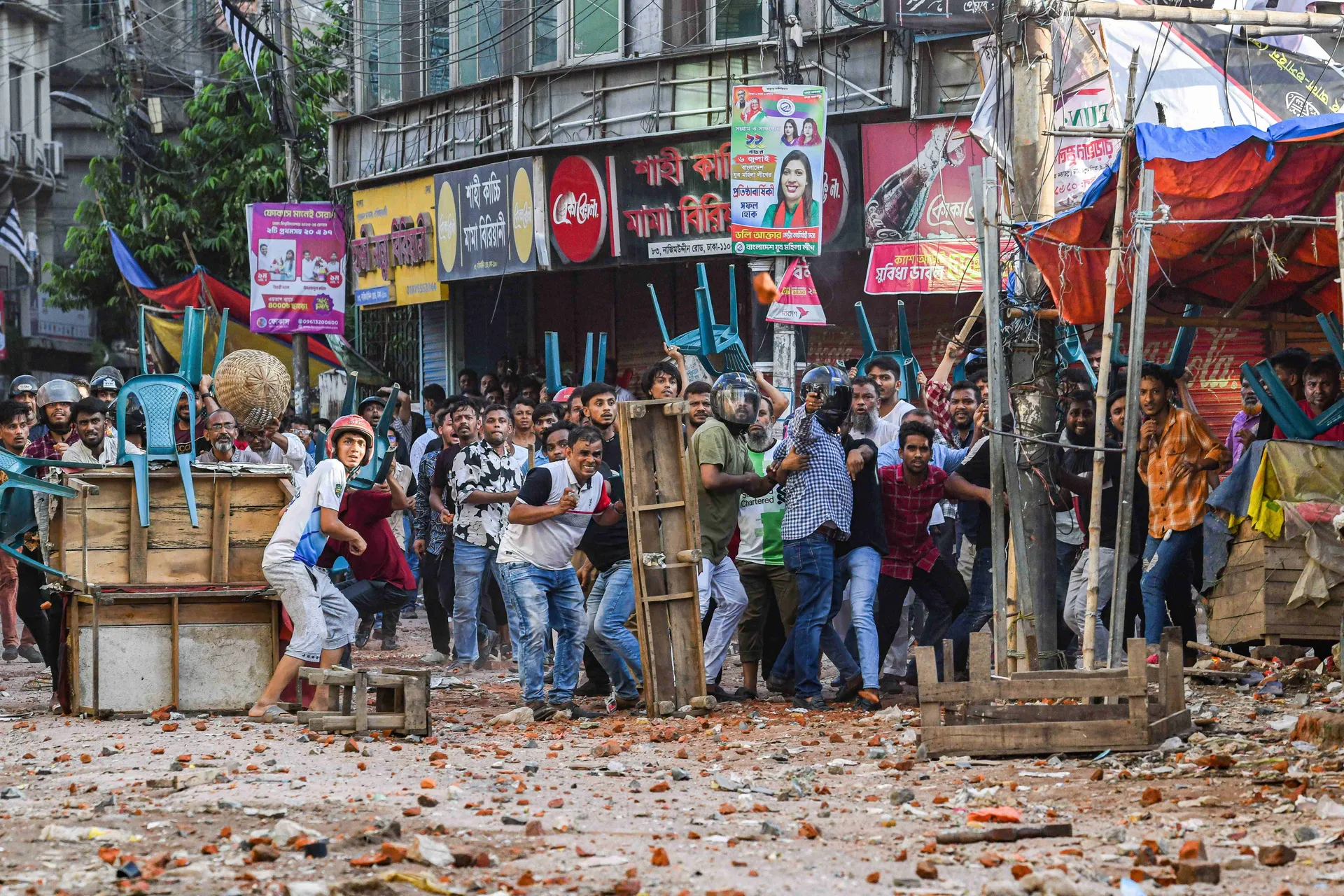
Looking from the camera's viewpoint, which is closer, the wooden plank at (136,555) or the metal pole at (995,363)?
the metal pole at (995,363)

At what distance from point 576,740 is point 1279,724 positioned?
128 inches

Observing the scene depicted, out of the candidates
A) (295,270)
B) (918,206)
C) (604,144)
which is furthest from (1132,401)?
(295,270)

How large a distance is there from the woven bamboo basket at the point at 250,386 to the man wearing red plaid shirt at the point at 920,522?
3942 mm

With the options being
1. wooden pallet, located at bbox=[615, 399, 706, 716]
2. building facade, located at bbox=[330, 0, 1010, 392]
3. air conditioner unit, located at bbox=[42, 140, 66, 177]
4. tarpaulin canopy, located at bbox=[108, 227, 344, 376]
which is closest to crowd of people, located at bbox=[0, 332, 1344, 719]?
wooden pallet, located at bbox=[615, 399, 706, 716]

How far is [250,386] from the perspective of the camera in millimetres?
11141

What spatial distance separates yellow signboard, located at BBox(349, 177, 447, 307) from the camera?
76.0 ft

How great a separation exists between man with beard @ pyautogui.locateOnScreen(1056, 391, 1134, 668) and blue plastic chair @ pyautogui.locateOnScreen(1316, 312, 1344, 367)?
133 centimetres

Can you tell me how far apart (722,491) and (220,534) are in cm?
278

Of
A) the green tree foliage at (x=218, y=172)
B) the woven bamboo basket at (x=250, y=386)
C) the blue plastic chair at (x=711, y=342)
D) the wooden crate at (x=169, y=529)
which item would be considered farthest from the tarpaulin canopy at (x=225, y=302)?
the wooden crate at (x=169, y=529)

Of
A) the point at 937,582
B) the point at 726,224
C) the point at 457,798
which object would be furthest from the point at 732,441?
the point at 726,224

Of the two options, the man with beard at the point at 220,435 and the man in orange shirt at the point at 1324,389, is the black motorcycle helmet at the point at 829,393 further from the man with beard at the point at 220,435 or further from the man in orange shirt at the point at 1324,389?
the man with beard at the point at 220,435

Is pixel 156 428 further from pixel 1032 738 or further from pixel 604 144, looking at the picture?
pixel 604 144

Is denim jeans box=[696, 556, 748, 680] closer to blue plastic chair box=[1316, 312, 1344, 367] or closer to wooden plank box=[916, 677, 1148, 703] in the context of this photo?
wooden plank box=[916, 677, 1148, 703]

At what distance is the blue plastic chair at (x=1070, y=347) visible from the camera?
10.4m
